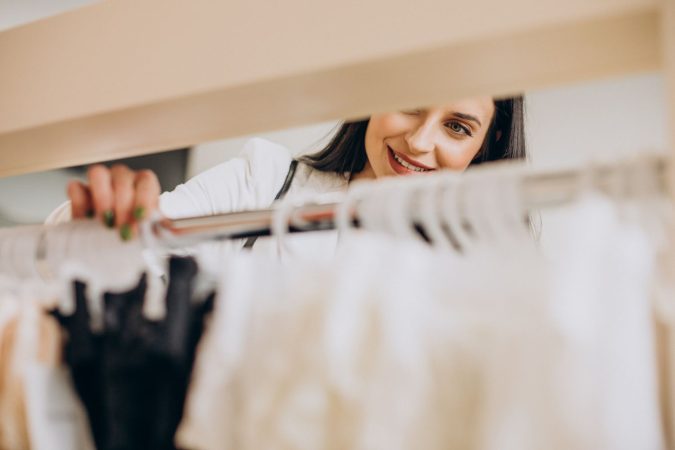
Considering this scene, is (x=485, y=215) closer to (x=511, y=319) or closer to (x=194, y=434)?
(x=511, y=319)

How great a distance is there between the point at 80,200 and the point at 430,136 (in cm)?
82

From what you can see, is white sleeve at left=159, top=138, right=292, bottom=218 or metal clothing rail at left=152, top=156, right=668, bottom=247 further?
white sleeve at left=159, top=138, right=292, bottom=218

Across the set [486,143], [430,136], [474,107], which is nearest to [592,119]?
[486,143]

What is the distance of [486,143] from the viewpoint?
142 centimetres

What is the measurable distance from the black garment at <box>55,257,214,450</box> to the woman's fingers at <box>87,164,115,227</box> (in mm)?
98

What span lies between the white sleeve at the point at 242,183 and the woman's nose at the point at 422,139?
433 mm

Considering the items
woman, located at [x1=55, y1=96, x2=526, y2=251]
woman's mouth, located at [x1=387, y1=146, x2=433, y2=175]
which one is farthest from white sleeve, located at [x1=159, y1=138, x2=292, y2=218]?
woman's mouth, located at [x1=387, y1=146, x2=433, y2=175]

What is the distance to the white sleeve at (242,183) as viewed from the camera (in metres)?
1.36

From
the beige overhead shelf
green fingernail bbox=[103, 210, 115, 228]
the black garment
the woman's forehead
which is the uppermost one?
the woman's forehead

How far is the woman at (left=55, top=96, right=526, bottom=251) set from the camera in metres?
1.27

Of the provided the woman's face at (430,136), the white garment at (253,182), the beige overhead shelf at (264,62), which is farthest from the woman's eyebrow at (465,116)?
the beige overhead shelf at (264,62)

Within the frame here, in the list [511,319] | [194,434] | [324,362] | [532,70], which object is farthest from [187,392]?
[532,70]

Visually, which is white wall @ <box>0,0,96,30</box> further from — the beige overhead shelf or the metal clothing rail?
the metal clothing rail

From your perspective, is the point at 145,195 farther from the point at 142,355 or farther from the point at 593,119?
the point at 593,119
